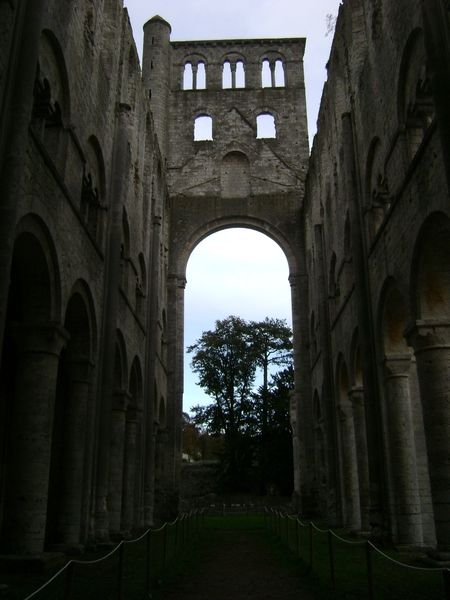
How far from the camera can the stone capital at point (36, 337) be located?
9.76 meters

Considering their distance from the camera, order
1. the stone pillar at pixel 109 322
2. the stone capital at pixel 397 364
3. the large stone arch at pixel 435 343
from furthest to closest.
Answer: the stone capital at pixel 397 364, the stone pillar at pixel 109 322, the large stone arch at pixel 435 343

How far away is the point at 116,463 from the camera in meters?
15.8

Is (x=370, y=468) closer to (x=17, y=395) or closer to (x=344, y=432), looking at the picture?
(x=344, y=432)

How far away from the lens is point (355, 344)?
16.5 meters

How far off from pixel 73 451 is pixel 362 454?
8.04 m

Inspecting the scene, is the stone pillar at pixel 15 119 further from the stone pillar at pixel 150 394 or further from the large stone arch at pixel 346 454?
the stone pillar at pixel 150 394

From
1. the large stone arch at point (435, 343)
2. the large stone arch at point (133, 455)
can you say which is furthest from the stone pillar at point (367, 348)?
the large stone arch at point (133, 455)

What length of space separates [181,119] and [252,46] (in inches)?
241

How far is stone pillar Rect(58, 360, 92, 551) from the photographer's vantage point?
38.2 ft

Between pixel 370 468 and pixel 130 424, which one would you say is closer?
pixel 370 468

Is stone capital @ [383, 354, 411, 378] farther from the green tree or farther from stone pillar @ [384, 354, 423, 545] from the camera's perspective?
the green tree

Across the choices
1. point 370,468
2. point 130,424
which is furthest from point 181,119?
point 370,468

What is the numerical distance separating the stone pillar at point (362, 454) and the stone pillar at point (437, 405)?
566 cm

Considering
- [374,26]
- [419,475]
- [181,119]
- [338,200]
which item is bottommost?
[419,475]
